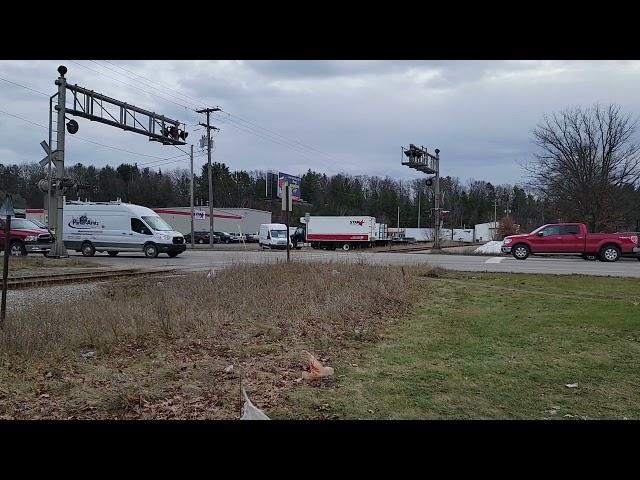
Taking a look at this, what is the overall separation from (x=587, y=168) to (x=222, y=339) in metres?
36.4

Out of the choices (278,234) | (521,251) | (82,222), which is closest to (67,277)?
(82,222)

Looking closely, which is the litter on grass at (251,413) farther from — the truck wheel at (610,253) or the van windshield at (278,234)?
the van windshield at (278,234)

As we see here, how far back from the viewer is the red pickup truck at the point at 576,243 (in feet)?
81.5

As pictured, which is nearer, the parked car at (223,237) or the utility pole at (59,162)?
the utility pole at (59,162)

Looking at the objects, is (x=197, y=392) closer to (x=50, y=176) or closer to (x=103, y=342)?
(x=103, y=342)

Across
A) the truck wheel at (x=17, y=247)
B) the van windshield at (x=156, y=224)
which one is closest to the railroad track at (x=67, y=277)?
the van windshield at (x=156, y=224)

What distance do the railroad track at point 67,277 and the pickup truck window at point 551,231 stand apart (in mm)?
18489

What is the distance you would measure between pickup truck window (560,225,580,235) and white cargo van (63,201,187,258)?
63.9 ft

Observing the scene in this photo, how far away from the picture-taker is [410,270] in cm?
1620

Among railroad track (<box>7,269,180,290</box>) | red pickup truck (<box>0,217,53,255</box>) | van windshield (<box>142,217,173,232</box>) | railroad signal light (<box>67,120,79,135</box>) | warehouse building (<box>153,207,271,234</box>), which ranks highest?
railroad signal light (<box>67,120,79,135</box>)

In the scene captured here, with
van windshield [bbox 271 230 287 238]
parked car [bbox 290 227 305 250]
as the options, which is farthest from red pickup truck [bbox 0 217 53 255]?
parked car [bbox 290 227 305 250]

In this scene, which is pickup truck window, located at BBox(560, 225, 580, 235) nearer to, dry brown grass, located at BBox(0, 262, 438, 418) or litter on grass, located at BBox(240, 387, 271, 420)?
dry brown grass, located at BBox(0, 262, 438, 418)

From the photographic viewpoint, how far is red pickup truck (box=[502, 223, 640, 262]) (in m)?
24.8
